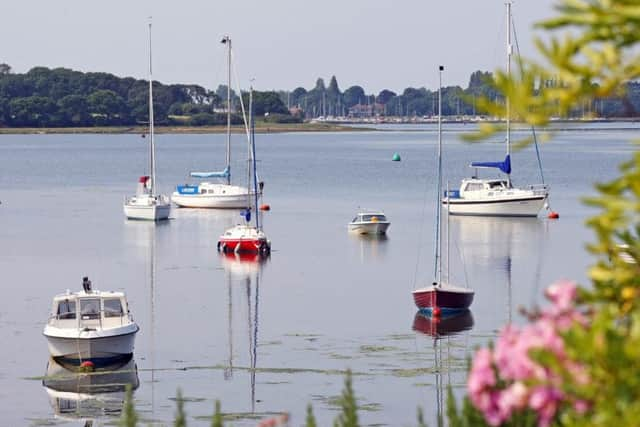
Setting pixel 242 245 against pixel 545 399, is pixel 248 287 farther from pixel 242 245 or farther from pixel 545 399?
pixel 545 399

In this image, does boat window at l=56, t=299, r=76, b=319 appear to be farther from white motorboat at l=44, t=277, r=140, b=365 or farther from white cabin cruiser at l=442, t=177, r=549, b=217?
white cabin cruiser at l=442, t=177, r=549, b=217

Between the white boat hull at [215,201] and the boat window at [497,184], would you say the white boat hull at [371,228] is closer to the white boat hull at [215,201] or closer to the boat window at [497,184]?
the boat window at [497,184]

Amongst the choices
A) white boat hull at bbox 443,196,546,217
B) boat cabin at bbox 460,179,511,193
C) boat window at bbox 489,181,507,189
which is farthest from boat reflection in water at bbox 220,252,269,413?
boat window at bbox 489,181,507,189

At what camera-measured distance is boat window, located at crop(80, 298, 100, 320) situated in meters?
32.6

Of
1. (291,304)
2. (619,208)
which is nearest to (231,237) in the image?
(291,304)

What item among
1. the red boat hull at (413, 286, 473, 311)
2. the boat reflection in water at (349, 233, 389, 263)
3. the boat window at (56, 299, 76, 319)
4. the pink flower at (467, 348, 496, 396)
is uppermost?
the pink flower at (467, 348, 496, 396)

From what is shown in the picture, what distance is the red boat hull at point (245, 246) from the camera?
56500 millimetres

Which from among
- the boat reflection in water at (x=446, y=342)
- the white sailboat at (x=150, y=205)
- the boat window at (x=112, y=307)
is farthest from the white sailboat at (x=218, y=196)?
Result: the boat window at (x=112, y=307)

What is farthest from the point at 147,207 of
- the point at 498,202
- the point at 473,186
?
the point at 498,202

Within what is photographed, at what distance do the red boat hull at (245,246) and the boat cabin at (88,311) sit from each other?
23.7m

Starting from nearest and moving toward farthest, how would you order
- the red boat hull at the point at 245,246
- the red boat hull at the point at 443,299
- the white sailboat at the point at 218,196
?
the red boat hull at the point at 443,299 < the red boat hull at the point at 245,246 < the white sailboat at the point at 218,196

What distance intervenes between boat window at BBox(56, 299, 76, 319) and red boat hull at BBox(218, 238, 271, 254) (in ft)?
78.6

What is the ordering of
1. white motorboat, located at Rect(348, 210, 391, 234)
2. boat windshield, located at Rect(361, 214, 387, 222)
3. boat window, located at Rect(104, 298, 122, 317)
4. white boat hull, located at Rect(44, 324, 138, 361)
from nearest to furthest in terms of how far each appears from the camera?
white boat hull, located at Rect(44, 324, 138, 361) < boat window, located at Rect(104, 298, 122, 317) < white motorboat, located at Rect(348, 210, 391, 234) < boat windshield, located at Rect(361, 214, 387, 222)

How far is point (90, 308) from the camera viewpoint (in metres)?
32.8
